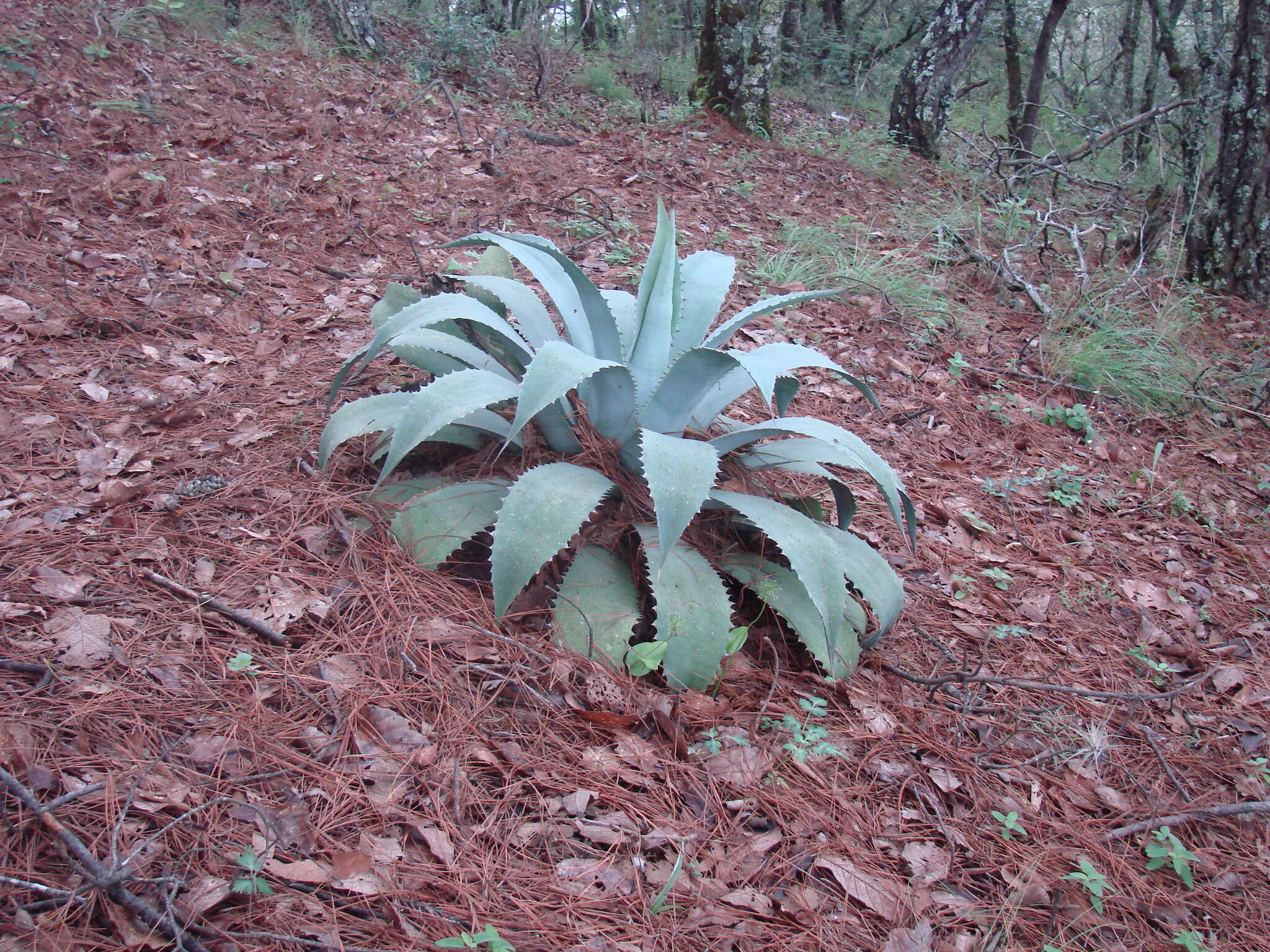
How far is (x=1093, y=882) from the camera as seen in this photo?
1581 millimetres

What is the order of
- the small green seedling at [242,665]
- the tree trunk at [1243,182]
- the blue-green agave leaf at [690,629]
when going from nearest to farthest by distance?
1. the small green seedling at [242,665]
2. the blue-green agave leaf at [690,629]
3. the tree trunk at [1243,182]

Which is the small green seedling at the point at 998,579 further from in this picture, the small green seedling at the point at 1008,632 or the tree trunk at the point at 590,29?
the tree trunk at the point at 590,29

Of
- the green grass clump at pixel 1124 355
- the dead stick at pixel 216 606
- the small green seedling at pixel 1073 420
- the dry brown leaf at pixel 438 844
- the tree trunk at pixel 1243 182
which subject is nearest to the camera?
the dry brown leaf at pixel 438 844

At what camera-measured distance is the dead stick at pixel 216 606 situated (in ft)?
5.58

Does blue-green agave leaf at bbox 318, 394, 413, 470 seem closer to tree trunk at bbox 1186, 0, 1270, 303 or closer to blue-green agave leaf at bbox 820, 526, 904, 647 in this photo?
blue-green agave leaf at bbox 820, 526, 904, 647

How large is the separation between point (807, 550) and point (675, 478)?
0.38m

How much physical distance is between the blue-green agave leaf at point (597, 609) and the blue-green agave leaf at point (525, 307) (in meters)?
0.69

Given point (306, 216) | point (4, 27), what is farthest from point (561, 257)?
point (4, 27)

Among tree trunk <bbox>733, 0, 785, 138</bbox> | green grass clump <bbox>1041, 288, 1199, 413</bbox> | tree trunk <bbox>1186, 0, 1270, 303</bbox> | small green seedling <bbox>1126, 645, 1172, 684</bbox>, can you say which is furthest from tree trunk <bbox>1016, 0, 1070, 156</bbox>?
small green seedling <bbox>1126, 645, 1172, 684</bbox>

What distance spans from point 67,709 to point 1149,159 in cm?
1086

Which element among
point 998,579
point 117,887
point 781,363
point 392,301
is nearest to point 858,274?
point 998,579

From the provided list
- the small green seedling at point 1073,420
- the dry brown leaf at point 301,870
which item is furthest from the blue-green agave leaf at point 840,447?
the small green seedling at point 1073,420

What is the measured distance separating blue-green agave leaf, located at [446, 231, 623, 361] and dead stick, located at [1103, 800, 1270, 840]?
1.69m

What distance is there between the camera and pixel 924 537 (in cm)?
269
